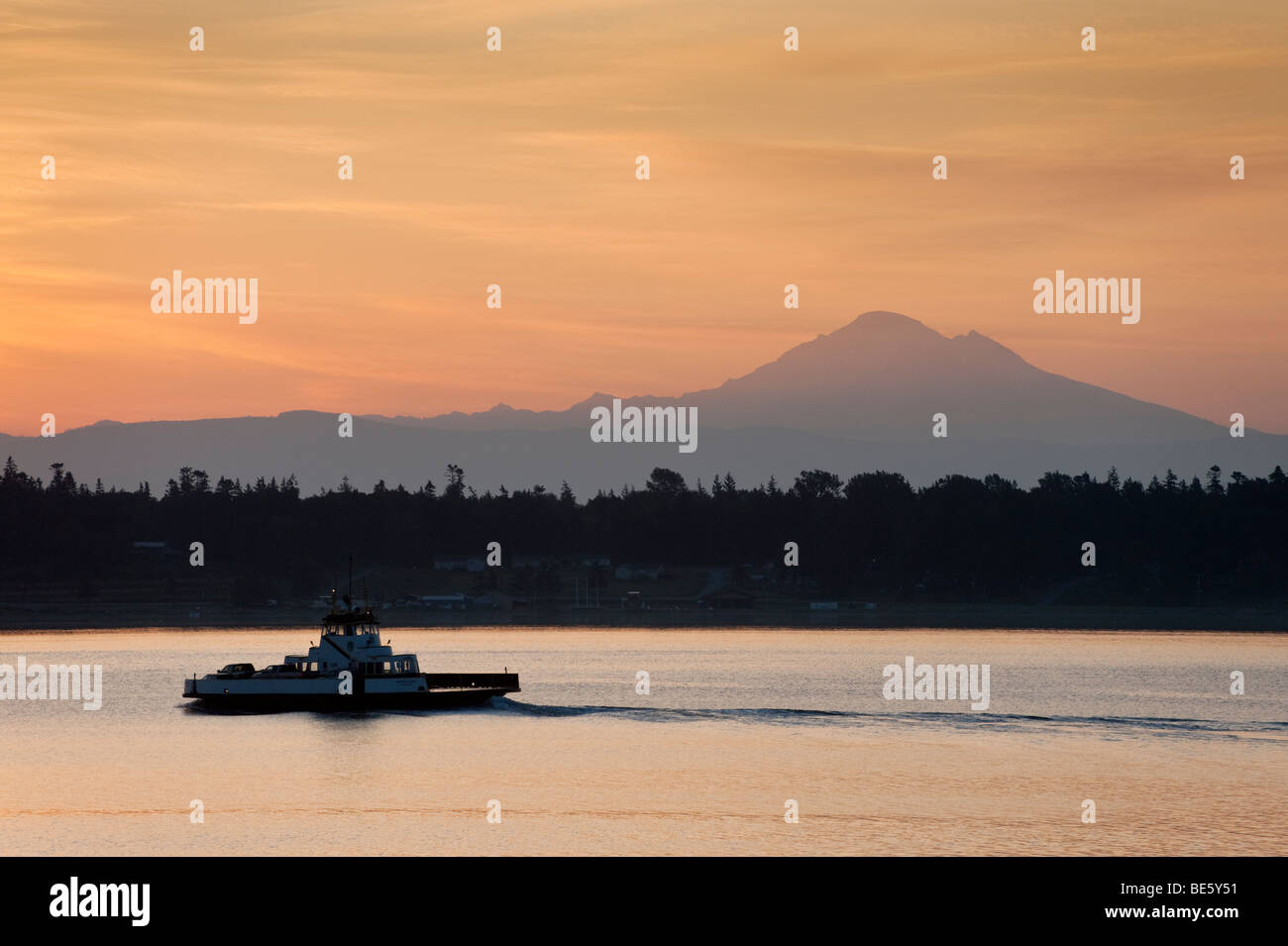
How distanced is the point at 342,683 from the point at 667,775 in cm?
3993

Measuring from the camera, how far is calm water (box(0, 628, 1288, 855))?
62625mm

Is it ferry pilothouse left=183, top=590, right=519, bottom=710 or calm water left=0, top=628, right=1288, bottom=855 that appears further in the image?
ferry pilothouse left=183, top=590, right=519, bottom=710

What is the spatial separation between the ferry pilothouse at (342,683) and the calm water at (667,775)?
4.93ft

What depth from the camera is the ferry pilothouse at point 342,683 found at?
4461 inches

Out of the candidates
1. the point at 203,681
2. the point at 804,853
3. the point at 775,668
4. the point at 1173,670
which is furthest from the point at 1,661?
the point at 804,853

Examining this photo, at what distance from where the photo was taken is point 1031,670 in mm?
167625

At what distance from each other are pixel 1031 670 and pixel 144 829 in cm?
12216

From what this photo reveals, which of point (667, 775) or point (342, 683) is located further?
point (342, 683)

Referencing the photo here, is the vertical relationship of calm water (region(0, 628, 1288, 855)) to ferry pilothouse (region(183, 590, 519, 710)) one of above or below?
below

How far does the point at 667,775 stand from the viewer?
8131cm

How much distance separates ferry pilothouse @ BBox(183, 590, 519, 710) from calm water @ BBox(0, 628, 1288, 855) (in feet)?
4.93
